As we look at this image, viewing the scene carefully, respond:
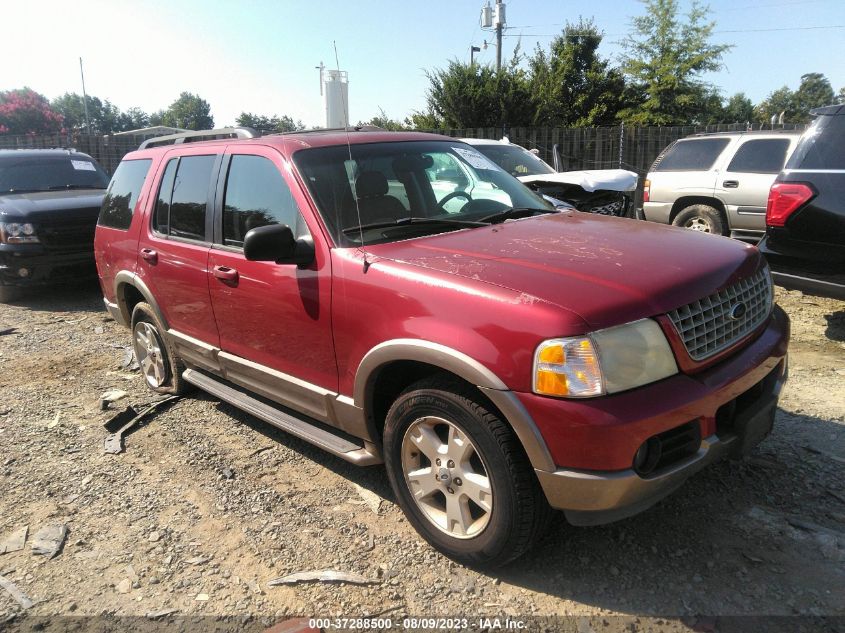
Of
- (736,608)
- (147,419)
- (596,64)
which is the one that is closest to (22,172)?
(147,419)

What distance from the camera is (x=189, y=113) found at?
9369 centimetres

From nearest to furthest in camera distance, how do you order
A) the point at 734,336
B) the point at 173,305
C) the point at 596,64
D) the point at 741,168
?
1. the point at 734,336
2. the point at 173,305
3. the point at 741,168
4. the point at 596,64

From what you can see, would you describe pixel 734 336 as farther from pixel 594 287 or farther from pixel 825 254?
pixel 825 254

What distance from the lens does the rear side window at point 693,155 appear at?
913cm

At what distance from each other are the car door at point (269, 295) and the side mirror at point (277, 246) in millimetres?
53

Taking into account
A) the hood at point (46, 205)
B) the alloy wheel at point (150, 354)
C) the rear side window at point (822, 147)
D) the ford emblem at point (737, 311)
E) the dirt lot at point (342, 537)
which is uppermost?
the rear side window at point (822, 147)

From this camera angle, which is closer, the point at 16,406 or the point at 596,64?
the point at 16,406

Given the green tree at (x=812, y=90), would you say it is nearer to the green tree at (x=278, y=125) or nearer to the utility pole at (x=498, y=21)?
the utility pole at (x=498, y=21)

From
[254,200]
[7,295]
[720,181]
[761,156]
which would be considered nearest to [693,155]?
[720,181]

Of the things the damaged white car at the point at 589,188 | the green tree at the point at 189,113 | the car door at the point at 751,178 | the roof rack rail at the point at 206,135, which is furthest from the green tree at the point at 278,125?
the green tree at the point at 189,113

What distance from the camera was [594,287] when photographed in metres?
2.42

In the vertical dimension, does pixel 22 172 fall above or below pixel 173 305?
above

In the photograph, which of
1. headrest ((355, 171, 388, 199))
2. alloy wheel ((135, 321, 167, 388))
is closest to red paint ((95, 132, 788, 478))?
headrest ((355, 171, 388, 199))

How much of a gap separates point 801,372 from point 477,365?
3.47 m
